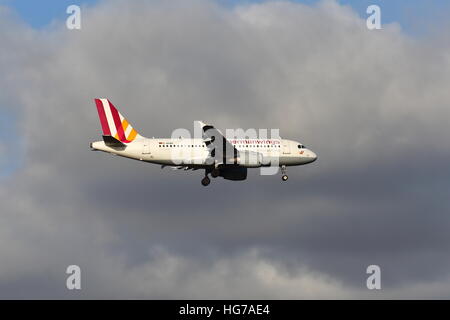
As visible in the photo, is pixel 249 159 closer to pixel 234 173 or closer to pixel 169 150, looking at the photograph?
pixel 234 173

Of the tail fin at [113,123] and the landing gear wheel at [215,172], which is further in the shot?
the tail fin at [113,123]

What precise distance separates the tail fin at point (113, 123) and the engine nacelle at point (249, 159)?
14040 mm

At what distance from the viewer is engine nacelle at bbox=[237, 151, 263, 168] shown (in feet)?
375

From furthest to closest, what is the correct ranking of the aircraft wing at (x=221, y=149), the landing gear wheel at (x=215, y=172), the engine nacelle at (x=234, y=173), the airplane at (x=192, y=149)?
the engine nacelle at (x=234, y=173)
the landing gear wheel at (x=215, y=172)
the airplane at (x=192, y=149)
the aircraft wing at (x=221, y=149)

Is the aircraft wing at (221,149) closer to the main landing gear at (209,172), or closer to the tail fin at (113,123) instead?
the main landing gear at (209,172)

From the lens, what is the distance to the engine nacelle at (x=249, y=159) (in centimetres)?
11419

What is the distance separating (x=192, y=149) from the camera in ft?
377

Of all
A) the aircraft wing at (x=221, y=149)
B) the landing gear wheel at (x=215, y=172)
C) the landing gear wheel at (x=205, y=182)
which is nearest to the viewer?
the aircraft wing at (x=221, y=149)

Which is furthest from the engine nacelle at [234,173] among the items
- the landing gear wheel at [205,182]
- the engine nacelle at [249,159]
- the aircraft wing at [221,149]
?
the aircraft wing at [221,149]

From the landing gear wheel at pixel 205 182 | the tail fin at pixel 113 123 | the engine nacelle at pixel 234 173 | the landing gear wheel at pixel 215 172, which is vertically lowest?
the landing gear wheel at pixel 205 182

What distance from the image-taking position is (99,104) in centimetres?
11869

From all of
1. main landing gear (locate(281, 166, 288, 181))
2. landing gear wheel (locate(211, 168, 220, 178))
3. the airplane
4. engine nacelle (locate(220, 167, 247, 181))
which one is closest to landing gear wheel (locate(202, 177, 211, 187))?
the airplane

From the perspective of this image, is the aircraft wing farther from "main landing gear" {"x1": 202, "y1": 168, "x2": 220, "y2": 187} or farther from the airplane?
"main landing gear" {"x1": 202, "y1": 168, "x2": 220, "y2": 187}
